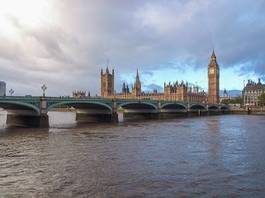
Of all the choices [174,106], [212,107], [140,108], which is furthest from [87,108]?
[212,107]

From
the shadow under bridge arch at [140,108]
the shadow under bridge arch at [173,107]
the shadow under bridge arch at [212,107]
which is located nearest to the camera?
the shadow under bridge arch at [140,108]

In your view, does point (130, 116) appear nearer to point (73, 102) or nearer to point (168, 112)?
point (168, 112)

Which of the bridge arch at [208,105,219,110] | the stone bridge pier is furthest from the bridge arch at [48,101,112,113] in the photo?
the bridge arch at [208,105,219,110]

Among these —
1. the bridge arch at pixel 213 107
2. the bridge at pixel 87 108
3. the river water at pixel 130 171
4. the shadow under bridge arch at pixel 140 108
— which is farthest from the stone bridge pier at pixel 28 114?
the bridge arch at pixel 213 107

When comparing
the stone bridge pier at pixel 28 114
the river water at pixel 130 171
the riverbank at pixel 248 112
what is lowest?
the river water at pixel 130 171

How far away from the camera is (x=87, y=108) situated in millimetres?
81000

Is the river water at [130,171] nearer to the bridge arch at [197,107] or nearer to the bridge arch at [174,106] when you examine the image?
the bridge arch at [174,106]

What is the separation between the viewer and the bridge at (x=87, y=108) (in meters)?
57.6

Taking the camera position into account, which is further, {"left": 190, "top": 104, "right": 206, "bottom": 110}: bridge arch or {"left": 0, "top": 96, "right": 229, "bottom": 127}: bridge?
{"left": 190, "top": 104, "right": 206, "bottom": 110}: bridge arch

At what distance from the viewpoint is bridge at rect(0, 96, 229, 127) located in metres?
57.6

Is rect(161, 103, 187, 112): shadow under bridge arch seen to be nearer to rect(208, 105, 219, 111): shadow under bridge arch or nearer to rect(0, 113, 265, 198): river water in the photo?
rect(208, 105, 219, 111): shadow under bridge arch

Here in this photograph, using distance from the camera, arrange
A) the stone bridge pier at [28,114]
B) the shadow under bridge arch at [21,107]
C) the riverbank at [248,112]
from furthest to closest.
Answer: the riverbank at [248,112], the stone bridge pier at [28,114], the shadow under bridge arch at [21,107]

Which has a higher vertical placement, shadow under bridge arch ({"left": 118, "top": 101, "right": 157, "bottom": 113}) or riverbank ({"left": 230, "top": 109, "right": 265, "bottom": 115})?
shadow under bridge arch ({"left": 118, "top": 101, "right": 157, "bottom": 113})

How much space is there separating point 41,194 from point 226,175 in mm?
9862
